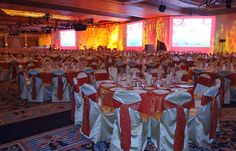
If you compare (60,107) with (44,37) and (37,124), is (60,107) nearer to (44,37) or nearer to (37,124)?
(37,124)

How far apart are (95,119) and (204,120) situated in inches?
61.9

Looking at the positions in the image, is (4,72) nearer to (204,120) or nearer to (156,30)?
(204,120)

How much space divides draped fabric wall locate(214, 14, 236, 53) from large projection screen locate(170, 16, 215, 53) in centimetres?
45

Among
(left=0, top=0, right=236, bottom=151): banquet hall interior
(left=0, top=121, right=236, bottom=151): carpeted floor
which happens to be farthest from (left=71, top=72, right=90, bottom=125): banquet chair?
(left=0, top=121, right=236, bottom=151): carpeted floor

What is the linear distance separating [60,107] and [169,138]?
300 cm

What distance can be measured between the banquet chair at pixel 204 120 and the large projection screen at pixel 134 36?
15177 millimetres

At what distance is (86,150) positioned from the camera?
125 inches

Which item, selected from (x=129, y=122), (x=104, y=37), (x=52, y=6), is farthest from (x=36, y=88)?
(x=104, y=37)

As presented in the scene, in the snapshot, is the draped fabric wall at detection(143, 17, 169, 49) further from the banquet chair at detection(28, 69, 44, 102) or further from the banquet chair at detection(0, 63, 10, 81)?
the banquet chair at detection(28, 69, 44, 102)

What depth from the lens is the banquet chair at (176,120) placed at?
2811 mm

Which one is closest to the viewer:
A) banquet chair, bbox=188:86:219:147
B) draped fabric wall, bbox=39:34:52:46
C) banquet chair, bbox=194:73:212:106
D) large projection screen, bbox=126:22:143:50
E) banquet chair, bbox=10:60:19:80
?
banquet chair, bbox=188:86:219:147

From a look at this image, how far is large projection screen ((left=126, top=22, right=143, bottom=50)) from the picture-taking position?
18.2 meters

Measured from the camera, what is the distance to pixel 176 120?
2.84 meters

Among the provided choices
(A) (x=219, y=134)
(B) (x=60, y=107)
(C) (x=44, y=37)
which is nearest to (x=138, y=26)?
(B) (x=60, y=107)
